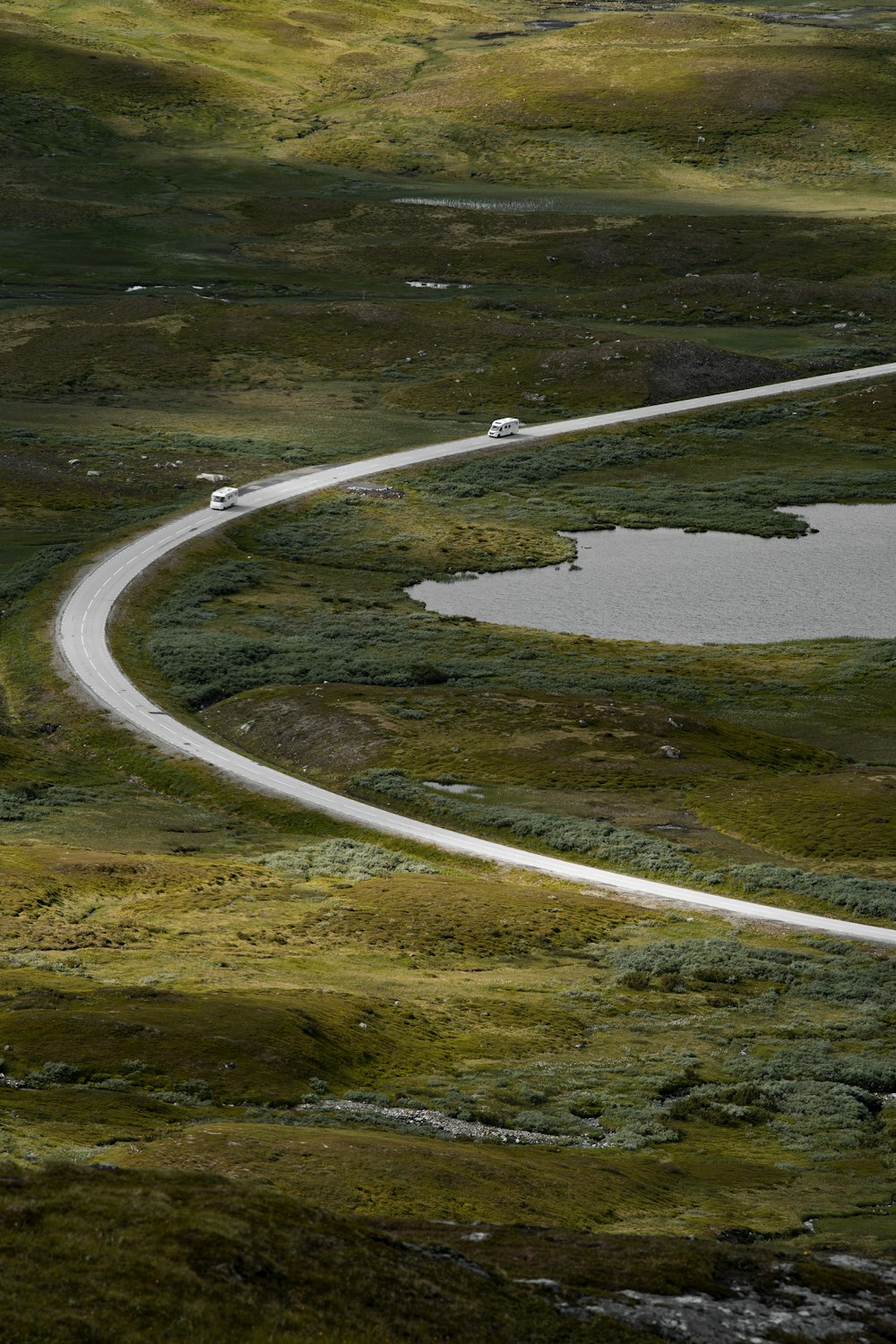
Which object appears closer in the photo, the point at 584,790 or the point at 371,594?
the point at 584,790

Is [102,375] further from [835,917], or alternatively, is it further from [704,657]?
[835,917]

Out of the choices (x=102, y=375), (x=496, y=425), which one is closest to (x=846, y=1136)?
(x=496, y=425)

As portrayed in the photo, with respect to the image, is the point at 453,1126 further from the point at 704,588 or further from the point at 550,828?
the point at 704,588

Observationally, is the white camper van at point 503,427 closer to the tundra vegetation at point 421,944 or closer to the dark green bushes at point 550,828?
the tundra vegetation at point 421,944

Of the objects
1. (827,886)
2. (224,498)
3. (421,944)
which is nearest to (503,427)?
(224,498)

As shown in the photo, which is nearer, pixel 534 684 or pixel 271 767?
pixel 271 767

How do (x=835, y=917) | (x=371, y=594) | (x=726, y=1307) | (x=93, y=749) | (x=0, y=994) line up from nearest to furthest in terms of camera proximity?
(x=726, y=1307), (x=0, y=994), (x=835, y=917), (x=93, y=749), (x=371, y=594)
